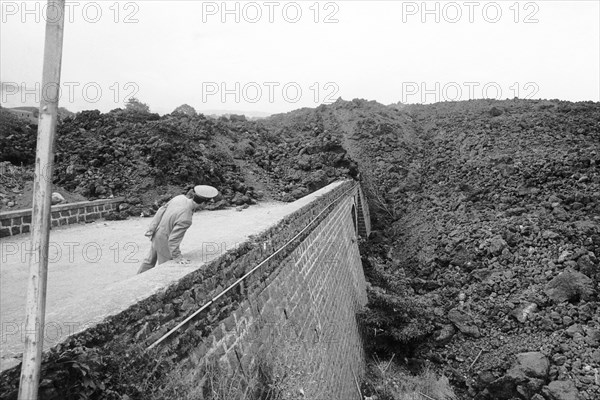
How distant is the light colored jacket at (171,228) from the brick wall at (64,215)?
13.5 ft

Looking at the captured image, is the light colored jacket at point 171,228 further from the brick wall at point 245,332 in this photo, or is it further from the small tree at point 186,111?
the small tree at point 186,111

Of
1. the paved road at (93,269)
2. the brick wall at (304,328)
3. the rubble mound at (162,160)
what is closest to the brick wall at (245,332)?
the brick wall at (304,328)

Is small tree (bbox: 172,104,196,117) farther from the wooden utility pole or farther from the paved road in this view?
the wooden utility pole

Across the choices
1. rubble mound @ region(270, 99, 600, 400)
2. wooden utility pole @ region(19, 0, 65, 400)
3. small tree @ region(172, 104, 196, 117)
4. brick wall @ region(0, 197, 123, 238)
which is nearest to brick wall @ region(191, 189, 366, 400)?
wooden utility pole @ region(19, 0, 65, 400)

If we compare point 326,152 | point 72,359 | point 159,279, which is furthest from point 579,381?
point 326,152

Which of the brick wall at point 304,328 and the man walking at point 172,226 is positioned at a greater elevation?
the man walking at point 172,226

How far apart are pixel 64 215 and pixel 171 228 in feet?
17.7

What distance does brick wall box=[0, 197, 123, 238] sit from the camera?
623cm

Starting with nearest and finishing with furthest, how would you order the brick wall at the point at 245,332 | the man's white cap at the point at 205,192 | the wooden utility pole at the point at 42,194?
the wooden utility pole at the point at 42,194
the brick wall at the point at 245,332
the man's white cap at the point at 205,192

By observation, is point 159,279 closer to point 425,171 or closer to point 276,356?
point 276,356

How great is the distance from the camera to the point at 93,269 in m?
4.87

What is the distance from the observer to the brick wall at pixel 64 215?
20.4ft

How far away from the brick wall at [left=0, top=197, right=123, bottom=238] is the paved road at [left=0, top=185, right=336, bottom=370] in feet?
0.67

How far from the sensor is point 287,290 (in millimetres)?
4617
